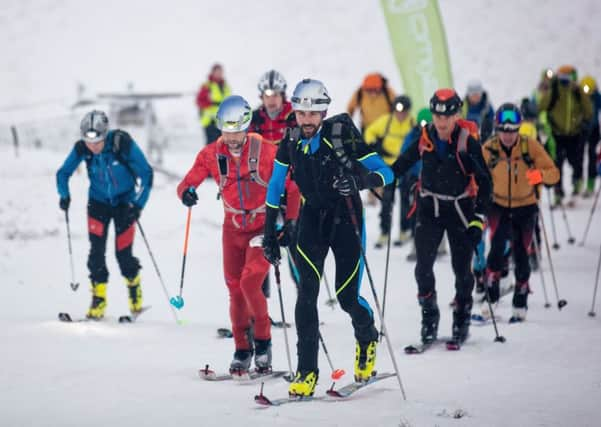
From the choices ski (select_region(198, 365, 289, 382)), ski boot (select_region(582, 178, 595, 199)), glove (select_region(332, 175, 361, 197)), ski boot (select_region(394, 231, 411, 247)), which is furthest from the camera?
ski boot (select_region(582, 178, 595, 199))

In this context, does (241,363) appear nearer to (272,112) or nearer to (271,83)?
(272,112)

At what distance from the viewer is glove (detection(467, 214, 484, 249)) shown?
9469mm

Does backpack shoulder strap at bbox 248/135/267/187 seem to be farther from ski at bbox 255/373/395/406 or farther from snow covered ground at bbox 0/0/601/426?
ski at bbox 255/373/395/406

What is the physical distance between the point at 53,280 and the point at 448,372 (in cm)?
738

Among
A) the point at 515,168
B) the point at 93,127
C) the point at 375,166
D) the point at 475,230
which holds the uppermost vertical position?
the point at 93,127

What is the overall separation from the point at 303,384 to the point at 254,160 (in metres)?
2.15

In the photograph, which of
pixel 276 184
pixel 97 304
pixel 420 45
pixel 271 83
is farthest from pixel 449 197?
pixel 420 45

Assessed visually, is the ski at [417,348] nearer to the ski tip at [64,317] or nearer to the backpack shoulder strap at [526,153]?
the backpack shoulder strap at [526,153]

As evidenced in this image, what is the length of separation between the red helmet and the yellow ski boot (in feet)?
8.04

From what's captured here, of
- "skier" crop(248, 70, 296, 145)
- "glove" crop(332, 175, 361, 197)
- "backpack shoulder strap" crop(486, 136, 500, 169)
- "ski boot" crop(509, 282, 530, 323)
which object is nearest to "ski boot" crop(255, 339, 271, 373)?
"glove" crop(332, 175, 361, 197)

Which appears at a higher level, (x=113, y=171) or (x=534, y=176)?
(x=113, y=171)

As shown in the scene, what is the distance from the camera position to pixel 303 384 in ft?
25.0

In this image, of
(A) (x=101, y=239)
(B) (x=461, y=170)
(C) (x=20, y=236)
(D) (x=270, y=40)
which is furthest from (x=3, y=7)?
(B) (x=461, y=170)

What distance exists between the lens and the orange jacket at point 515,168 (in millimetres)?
11031
